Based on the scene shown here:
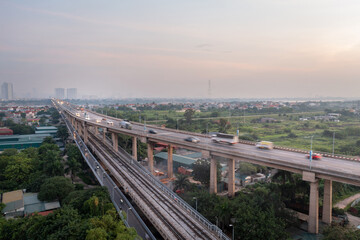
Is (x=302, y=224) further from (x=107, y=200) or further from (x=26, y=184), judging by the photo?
(x=26, y=184)

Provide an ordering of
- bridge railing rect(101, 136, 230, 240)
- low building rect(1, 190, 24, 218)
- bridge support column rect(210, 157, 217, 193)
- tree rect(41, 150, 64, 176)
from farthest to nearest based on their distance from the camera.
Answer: tree rect(41, 150, 64, 176) → bridge support column rect(210, 157, 217, 193) → low building rect(1, 190, 24, 218) → bridge railing rect(101, 136, 230, 240)

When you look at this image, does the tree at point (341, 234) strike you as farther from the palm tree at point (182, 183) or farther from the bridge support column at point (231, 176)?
the palm tree at point (182, 183)

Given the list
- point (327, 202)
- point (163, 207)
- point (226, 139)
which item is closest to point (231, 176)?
point (226, 139)

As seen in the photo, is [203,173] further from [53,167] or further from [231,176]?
[53,167]

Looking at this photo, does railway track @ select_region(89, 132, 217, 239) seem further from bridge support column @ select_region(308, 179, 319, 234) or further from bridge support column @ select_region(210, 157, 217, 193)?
bridge support column @ select_region(308, 179, 319, 234)

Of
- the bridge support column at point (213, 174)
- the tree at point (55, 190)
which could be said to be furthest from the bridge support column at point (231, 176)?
the tree at point (55, 190)

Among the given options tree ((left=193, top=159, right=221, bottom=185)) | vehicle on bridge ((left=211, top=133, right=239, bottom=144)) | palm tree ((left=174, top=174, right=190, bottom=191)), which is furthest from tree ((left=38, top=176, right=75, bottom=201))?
vehicle on bridge ((left=211, top=133, right=239, bottom=144))
